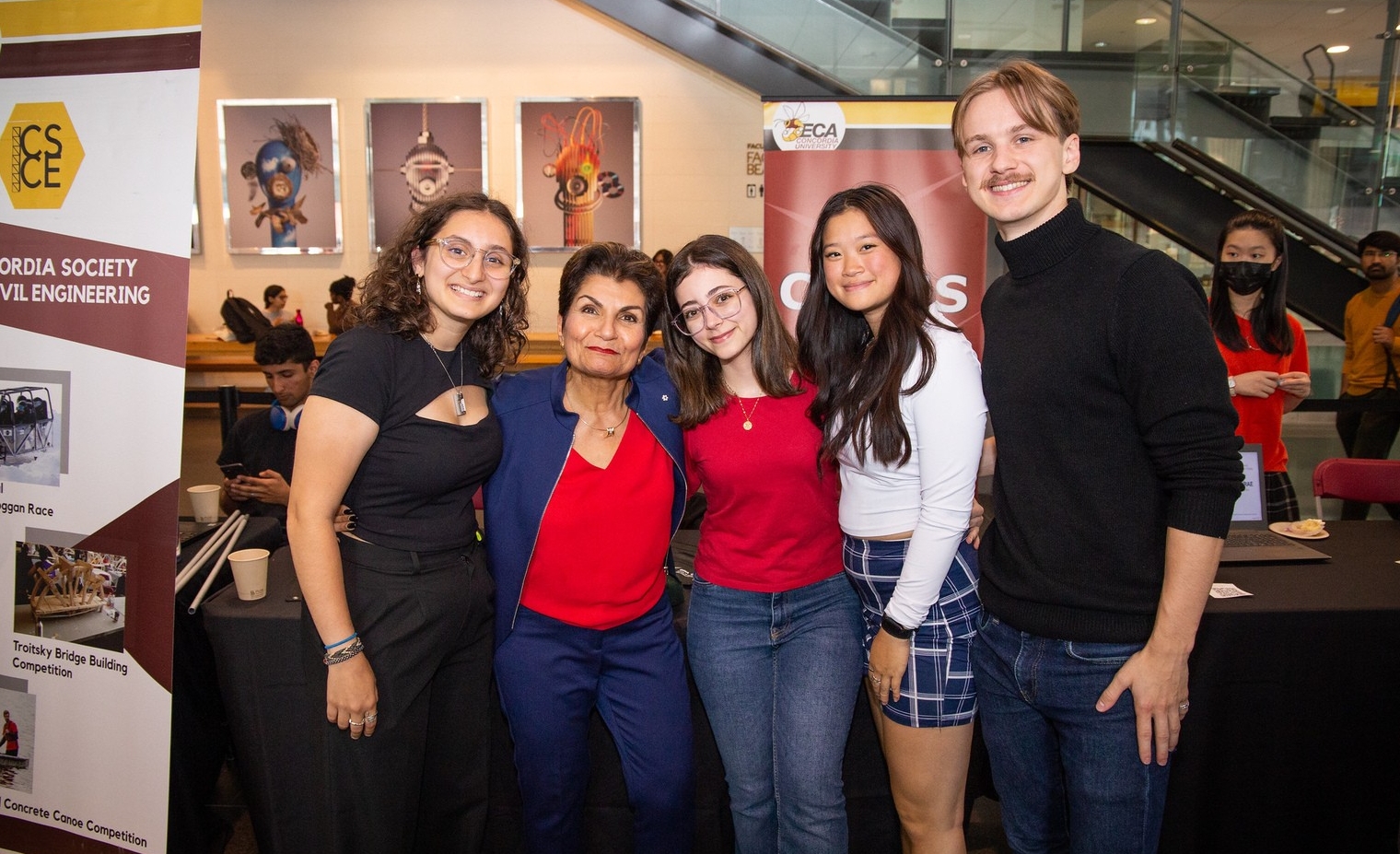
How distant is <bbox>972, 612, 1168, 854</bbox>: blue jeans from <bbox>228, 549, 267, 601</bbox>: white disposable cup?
1687mm

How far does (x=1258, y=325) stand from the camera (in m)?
2.77

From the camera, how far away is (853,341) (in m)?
1.85

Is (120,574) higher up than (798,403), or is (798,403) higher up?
(798,403)

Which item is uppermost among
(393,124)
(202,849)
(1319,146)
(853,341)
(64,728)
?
(393,124)

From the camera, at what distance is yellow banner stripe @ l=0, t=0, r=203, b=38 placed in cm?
163

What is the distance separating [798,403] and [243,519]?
5.86 ft

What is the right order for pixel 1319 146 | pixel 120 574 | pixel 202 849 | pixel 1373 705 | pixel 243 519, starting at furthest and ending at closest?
pixel 1319 146
pixel 243 519
pixel 202 849
pixel 1373 705
pixel 120 574

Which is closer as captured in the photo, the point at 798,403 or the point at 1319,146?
the point at 798,403

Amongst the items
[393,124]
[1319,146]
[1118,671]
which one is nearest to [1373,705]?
[1118,671]

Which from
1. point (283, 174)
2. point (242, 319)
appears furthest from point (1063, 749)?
point (283, 174)

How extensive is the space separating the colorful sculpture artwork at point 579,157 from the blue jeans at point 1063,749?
7501mm

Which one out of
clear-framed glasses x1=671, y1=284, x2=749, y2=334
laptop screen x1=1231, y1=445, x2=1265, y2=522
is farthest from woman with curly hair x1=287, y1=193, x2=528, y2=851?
laptop screen x1=1231, y1=445, x2=1265, y2=522

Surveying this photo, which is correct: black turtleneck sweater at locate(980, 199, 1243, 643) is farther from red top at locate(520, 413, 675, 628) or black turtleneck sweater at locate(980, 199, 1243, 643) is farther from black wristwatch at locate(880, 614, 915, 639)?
red top at locate(520, 413, 675, 628)

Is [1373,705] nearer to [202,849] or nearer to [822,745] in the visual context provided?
[822,745]
